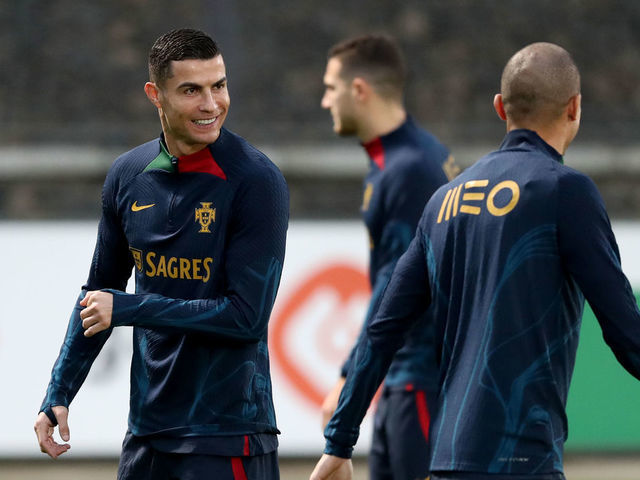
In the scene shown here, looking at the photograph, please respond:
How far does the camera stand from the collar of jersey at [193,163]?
3.04 metres

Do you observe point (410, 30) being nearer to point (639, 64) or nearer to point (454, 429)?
point (639, 64)

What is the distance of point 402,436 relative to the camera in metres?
4.43

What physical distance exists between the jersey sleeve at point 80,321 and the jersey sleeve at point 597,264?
1301mm

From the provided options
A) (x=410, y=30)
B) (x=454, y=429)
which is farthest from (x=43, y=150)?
(x=454, y=429)

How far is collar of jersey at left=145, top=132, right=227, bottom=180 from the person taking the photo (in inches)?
120

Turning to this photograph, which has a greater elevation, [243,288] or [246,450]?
[243,288]

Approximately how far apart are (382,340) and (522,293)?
0.44 meters

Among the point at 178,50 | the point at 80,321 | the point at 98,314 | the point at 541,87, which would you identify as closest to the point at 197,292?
the point at 98,314

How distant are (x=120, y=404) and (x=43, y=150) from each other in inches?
157

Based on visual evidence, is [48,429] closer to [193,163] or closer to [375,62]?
[193,163]

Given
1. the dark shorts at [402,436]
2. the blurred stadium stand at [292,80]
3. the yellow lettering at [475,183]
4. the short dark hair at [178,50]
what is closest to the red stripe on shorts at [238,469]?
the yellow lettering at [475,183]

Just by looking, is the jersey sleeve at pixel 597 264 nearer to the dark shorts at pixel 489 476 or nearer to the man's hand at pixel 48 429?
the dark shorts at pixel 489 476

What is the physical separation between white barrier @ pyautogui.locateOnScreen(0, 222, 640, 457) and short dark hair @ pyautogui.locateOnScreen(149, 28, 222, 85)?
4.70 meters

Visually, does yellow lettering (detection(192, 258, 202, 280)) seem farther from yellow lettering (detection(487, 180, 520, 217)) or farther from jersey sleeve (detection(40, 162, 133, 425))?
yellow lettering (detection(487, 180, 520, 217))
